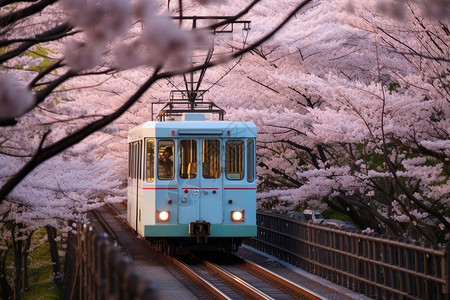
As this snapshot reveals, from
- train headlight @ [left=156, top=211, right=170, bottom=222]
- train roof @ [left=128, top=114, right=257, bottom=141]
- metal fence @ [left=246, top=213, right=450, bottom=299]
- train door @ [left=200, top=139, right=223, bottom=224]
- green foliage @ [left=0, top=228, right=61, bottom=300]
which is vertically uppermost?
train roof @ [left=128, top=114, right=257, bottom=141]

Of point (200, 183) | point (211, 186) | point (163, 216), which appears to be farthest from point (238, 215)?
point (163, 216)

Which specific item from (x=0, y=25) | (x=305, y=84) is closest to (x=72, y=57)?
(x=0, y=25)

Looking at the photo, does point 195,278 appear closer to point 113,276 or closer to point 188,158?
point 188,158

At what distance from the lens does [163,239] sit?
1395 centimetres

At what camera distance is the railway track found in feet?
32.6

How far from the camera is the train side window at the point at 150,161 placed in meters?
13.4

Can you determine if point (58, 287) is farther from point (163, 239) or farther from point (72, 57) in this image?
point (72, 57)

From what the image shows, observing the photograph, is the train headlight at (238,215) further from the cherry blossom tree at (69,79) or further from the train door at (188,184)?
the cherry blossom tree at (69,79)

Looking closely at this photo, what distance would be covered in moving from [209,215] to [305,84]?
10.0ft

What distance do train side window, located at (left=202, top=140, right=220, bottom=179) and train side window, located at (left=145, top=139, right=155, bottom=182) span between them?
3.07 ft

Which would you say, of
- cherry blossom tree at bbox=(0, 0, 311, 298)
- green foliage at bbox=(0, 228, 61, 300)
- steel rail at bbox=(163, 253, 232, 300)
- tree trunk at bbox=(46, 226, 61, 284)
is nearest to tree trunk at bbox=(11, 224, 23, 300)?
cherry blossom tree at bbox=(0, 0, 311, 298)

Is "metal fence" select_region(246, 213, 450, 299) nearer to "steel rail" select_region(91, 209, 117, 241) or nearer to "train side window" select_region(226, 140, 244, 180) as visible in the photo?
"train side window" select_region(226, 140, 244, 180)

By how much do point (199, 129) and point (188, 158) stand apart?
0.60m

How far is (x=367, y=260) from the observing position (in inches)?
368
